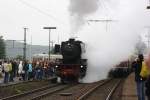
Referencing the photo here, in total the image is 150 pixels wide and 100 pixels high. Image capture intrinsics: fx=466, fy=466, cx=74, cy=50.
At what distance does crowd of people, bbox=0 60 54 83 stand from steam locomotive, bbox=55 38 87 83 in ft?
8.43

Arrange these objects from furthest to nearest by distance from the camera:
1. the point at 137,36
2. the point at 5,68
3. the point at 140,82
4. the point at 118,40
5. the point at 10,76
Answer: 1. the point at 137,36
2. the point at 118,40
3. the point at 10,76
4. the point at 5,68
5. the point at 140,82

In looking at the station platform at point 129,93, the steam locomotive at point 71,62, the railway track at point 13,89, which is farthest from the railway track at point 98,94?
the steam locomotive at point 71,62

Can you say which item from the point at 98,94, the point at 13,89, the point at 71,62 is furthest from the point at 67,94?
the point at 71,62

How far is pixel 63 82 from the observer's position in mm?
35500

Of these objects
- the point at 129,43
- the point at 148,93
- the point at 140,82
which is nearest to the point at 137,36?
the point at 129,43

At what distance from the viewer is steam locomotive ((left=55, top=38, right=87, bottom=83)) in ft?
108

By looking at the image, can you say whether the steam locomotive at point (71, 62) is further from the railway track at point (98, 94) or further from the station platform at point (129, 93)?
the station platform at point (129, 93)

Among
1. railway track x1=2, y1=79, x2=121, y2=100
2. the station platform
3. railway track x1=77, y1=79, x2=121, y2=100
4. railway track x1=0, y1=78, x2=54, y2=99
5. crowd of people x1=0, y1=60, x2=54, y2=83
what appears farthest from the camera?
crowd of people x1=0, y1=60, x2=54, y2=83

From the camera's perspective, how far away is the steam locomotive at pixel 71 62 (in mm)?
32812

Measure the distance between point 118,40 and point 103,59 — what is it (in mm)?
4927

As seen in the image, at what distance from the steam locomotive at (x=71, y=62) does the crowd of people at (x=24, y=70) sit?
2.57 meters

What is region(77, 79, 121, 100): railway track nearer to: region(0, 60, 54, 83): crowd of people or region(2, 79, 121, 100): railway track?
region(2, 79, 121, 100): railway track

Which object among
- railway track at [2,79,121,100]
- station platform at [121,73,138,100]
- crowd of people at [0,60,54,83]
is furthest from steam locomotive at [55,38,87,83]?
railway track at [2,79,121,100]

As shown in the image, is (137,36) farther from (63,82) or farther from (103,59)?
(63,82)
